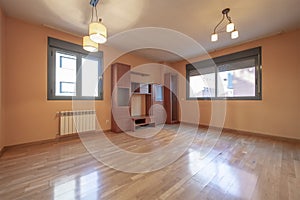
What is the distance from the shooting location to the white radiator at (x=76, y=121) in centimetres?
320

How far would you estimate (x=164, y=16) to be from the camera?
8.76 ft

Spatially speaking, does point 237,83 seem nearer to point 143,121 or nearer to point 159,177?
point 143,121

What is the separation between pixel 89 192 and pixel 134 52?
13.8ft

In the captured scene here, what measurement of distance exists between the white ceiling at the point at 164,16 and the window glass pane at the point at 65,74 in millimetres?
659

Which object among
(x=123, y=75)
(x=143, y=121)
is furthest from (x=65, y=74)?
(x=143, y=121)

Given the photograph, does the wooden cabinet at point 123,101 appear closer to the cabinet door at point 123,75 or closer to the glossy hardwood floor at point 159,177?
the cabinet door at point 123,75

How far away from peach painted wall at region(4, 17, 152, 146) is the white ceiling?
0.89 ft

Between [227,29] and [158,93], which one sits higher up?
[227,29]

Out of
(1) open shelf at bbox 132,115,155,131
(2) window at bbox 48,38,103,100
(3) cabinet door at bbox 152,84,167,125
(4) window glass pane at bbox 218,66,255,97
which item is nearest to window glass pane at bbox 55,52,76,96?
(2) window at bbox 48,38,103,100

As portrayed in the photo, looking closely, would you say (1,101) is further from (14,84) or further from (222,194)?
(222,194)

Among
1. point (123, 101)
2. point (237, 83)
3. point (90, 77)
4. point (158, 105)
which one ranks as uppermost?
point (90, 77)

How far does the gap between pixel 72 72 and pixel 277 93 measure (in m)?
5.22

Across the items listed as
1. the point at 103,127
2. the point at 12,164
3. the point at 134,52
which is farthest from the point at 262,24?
the point at 12,164

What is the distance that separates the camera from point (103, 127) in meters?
4.02
